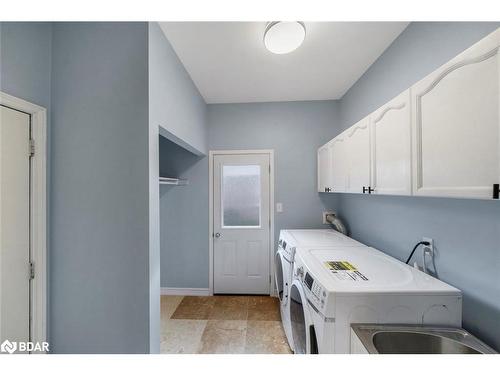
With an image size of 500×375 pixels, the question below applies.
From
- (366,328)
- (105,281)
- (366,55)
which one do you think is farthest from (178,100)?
(366,328)

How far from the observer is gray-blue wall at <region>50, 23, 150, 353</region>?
1252 millimetres

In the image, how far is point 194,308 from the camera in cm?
250

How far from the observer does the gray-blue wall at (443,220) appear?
0.97 metres

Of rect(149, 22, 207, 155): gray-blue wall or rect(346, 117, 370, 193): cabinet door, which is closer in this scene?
rect(149, 22, 207, 155): gray-blue wall

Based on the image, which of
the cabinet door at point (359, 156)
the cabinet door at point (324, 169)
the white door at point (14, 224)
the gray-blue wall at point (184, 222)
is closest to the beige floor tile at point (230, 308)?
the gray-blue wall at point (184, 222)

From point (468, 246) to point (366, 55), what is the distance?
5.48 feet

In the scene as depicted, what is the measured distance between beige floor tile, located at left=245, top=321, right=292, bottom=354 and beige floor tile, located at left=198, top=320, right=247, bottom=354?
0.07 metres

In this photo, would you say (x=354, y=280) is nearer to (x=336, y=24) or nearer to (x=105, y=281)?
(x=105, y=281)

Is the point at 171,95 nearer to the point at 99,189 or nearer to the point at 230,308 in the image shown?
the point at 99,189

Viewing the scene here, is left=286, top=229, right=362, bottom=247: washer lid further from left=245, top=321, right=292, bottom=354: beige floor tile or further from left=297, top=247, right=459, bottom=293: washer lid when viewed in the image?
left=245, top=321, right=292, bottom=354: beige floor tile

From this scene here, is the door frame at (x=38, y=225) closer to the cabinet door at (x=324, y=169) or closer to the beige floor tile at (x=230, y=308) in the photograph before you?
the beige floor tile at (x=230, y=308)

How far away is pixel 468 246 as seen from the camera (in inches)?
41.8

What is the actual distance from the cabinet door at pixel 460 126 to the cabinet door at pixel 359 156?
477 millimetres

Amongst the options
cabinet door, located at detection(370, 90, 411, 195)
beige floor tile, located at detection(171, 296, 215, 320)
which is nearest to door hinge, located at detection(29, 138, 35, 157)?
beige floor tile, located at detection(171, 296, 215, 320)
